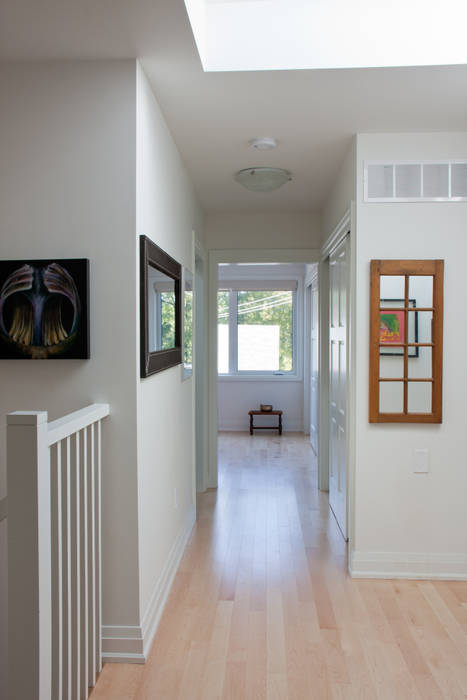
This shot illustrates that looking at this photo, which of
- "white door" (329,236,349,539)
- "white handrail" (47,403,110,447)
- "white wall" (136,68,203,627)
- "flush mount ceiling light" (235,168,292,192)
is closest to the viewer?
"white handrail" (47,403,110,447)

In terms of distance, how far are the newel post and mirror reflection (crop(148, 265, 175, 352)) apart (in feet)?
3.33

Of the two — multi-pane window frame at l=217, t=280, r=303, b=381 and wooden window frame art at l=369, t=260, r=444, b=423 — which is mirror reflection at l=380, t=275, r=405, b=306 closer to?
wooden window frame art at l=369, t=260, r=444, b=423

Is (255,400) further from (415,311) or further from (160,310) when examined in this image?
(160,310)

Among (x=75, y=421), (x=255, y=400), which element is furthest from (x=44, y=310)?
(x=255, y=400)

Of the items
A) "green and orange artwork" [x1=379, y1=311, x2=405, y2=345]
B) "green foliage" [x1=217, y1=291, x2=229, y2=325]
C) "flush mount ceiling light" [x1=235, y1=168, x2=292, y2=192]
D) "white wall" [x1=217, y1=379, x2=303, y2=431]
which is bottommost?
"white wall" [x1=217, y1=379, x2=303, y2=431]

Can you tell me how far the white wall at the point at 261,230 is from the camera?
506cm

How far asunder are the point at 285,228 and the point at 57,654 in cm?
400

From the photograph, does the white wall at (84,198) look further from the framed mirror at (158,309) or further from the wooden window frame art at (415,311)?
the wooden window frame art at (415,311)

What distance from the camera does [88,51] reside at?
7.25ft

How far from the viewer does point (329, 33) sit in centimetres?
239

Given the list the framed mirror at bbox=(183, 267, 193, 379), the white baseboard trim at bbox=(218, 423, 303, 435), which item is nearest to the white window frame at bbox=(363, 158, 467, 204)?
the framed mirror at bbox=(183, 267, 193, 379)

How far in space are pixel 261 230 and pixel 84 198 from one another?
2.94 meters

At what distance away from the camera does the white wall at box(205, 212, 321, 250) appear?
199 inches

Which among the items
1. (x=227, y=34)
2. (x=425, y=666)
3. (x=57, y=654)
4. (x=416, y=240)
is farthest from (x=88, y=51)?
(x=425, y=666)
